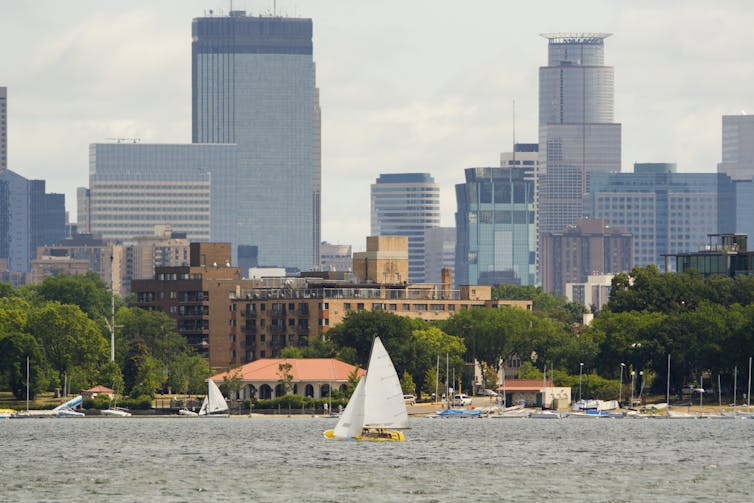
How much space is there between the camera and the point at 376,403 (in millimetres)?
189250

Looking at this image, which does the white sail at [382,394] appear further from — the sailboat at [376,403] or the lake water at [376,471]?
the lake water at [376,471]

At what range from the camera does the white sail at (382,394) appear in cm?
18862

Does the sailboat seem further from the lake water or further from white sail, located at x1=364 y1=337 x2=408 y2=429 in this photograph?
the lake water

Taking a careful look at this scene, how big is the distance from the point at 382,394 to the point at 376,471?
28.6 meters

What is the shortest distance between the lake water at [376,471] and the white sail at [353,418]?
4.83 feet

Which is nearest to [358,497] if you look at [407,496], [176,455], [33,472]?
[407,496]

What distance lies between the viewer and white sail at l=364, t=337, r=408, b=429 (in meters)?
189

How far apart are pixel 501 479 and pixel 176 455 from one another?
36.4 m

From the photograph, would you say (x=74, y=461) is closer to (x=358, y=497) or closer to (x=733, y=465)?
(x=358, y=497)

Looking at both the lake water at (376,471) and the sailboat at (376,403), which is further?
the sailboat at (376,403)

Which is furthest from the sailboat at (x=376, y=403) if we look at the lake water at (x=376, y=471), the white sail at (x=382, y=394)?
the lake water at (x=376, y=471)

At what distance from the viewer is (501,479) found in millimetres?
155375

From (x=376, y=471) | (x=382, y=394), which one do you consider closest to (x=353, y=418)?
(x=382, y=394)

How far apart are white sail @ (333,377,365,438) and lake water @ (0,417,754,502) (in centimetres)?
147
